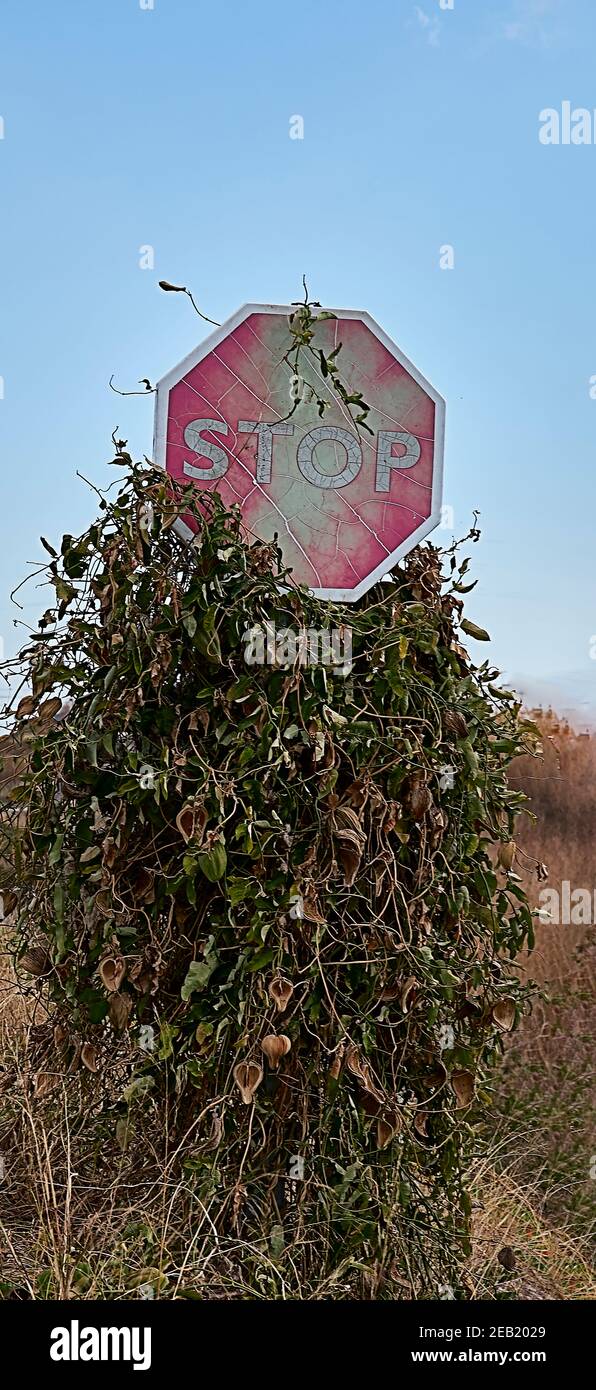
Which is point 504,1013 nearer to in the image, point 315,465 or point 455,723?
point 455,723

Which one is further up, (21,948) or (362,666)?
(362,666)

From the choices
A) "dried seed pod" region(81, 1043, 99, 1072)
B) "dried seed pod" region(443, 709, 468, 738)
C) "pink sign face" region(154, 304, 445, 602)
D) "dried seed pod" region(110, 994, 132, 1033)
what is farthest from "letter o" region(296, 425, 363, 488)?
"dried seed pod" region(81, 1043, 99, 1072)

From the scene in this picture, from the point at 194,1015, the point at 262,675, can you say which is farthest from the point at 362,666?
the point at 194,1015

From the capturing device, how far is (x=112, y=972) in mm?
2594

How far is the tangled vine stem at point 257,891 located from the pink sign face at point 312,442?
0.14 meters

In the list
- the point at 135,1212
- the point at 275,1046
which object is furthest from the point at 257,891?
the point at 135,1212

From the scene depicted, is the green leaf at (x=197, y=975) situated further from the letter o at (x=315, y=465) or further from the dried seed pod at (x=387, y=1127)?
the letter o at (x=315, y=465)

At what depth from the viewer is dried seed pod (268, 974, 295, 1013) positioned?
2.51 m

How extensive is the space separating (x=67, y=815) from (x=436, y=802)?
2.71 feet

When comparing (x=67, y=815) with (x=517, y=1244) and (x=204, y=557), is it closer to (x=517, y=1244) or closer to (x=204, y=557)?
(x=204, y=557)

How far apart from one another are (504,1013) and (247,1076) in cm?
64

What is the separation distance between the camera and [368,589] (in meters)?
2.94

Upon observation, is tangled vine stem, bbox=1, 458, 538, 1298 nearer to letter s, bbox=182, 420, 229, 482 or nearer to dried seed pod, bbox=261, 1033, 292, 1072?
dried seed pod, bbox=261, 1033, 292, 1072
